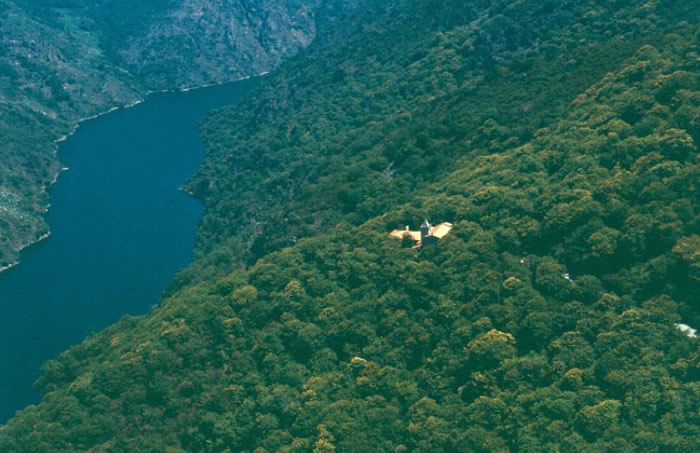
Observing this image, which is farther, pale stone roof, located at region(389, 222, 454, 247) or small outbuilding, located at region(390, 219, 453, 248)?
pale stone roof, located at region(389, 222, 454, 247)

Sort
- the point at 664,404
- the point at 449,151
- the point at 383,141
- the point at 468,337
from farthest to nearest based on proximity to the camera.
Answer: the point at 383,141, the point at 449,151, the point at 468,337, the point at 664,404

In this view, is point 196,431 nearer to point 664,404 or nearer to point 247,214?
point 664,404

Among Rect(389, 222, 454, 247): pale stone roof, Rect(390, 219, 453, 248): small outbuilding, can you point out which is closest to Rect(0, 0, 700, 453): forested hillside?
Rect(389, 222, 454, 247): pale stone roof

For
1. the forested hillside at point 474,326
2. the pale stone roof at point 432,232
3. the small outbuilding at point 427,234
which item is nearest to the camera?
the forested hillside at point 474,326

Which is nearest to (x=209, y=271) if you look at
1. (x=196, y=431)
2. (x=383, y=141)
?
(x=383, y=141)

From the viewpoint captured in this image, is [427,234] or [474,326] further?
[427,234]

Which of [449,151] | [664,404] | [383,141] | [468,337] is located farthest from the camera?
[383,141]

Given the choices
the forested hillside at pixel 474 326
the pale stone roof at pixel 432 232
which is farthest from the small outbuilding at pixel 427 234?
the forested hillside at pixel 474 326

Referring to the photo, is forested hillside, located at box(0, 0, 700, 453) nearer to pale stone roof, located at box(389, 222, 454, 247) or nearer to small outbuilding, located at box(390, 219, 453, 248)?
pale stone roof, located at box(389, 222, 454, 247)

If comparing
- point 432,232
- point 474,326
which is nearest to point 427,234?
point 432,232

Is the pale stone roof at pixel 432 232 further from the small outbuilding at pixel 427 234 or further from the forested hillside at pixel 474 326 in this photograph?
the forested hillside at pixel 474 326

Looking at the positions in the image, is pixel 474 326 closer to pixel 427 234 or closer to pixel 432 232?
pixel 427 234
